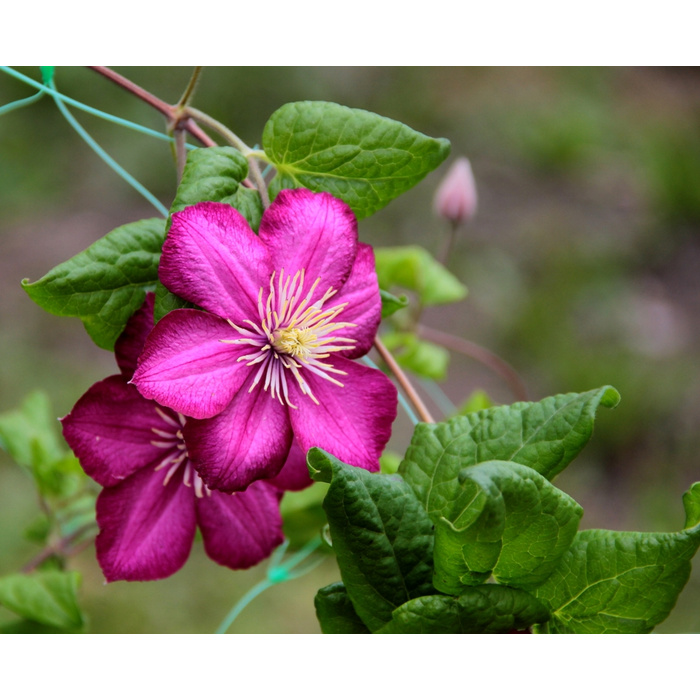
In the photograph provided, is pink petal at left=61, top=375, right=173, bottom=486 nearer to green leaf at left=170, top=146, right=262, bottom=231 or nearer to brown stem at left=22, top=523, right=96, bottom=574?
green leaf at left=170, top=146, right=262, bottom=231

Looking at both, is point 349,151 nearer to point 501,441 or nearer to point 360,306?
point 360,306

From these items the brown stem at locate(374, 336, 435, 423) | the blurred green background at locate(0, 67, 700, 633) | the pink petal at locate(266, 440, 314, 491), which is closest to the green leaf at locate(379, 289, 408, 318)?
the brown stem at locate(374, 336, 435, 423)

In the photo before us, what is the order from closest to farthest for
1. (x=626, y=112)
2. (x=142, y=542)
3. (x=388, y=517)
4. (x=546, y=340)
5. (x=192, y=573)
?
(x=388, y=517) < (x=142, y=542) < (x=192, y=573) < (x=546, y=340) < (x=626, y=112)

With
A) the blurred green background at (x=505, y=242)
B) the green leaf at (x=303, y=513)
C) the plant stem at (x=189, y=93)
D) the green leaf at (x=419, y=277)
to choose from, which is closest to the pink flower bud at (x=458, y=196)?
the green leaf at (x=419, y=277)

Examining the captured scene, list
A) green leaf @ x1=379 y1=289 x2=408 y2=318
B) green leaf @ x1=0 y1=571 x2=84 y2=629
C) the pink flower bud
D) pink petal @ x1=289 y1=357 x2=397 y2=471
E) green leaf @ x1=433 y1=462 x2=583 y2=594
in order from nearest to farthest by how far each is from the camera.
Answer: green leaf @ x1=433 y1=462 x2=583 y2=594
pink petal @ x1=289 y1=357 x2=397 y2=471
green leaf @ x1=379 y1=289 x2=408 y2=318
green leaf @ x1=0 y1=571 x2=84 y2=629
the pink flower bud

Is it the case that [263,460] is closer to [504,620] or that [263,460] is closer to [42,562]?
[504,620]

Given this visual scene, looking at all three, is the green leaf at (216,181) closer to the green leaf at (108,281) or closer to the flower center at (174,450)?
the green leaf at (108,281)
